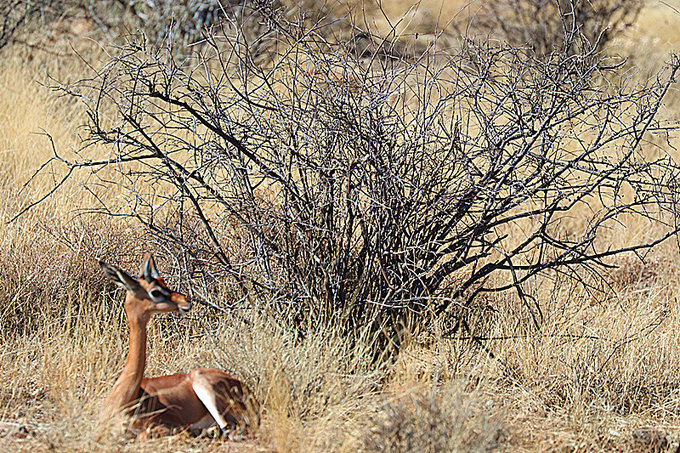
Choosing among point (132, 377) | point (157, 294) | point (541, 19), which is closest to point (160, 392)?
point (132, 377)

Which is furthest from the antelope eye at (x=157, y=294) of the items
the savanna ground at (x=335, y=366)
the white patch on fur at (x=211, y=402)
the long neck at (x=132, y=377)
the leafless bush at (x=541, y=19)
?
the leafless bush at (x=541, y=19)

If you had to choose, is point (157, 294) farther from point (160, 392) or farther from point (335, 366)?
point (335, 366)

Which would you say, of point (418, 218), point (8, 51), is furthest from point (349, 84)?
point (8, 51)

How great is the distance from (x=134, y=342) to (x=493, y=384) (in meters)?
2.03

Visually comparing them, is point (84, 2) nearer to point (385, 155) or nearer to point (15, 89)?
point (15, 89)

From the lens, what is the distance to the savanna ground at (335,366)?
3.31 meters

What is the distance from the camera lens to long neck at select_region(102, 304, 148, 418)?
3115 mm

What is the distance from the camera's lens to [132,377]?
3143 millimetres

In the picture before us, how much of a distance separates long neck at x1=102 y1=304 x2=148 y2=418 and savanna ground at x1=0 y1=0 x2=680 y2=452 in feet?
0.41

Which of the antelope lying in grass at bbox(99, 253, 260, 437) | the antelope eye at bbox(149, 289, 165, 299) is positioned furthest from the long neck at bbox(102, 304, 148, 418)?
the antelope eye at bbox(149, 289, 165, 299)

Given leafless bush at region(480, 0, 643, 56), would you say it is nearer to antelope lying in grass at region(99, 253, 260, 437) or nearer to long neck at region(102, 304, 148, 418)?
antelope lying in grass at region(99, 253, 260, 437)

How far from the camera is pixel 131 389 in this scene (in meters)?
3.12

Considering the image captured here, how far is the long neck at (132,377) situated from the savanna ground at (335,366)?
4.9 inches

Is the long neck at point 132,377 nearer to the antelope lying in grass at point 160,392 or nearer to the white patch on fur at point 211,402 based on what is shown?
the antelope lying in grass at point 160,392
